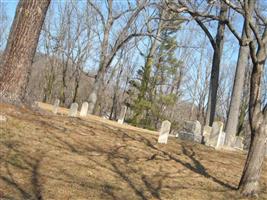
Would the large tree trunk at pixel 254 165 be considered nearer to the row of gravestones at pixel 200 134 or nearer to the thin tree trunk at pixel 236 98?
the row of gravestones at pixel 200 134

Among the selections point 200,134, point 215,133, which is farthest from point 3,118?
point 200,134

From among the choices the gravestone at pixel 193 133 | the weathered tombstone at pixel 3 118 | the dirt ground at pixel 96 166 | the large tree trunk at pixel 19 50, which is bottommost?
the dirt ground at pixel 96 166

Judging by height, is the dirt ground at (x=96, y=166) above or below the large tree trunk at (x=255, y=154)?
below

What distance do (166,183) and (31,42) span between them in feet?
17.5

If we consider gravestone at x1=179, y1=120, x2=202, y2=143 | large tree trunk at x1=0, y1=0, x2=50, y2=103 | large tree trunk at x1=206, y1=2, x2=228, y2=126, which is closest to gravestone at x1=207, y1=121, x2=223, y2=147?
gravestone at x1=179, y1=120, x2=202, y2=143

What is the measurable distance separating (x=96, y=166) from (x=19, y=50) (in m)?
4.29

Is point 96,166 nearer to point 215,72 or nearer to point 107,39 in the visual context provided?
point 215,72

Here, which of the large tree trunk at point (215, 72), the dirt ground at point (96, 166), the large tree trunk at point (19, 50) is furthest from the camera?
the large tree trunk at point (215, 72)

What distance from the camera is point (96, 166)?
325 inches

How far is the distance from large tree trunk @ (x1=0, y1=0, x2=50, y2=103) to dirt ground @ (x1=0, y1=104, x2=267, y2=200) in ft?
1.82

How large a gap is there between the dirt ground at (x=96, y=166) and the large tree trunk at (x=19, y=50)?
56cm

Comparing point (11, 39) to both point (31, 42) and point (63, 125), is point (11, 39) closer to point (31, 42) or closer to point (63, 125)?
point (31, 42)

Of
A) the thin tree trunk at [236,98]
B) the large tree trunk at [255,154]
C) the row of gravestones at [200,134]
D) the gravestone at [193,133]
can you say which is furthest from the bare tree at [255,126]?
Result: the thin tree trunk at [236,98]

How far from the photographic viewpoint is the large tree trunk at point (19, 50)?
10.9 m
